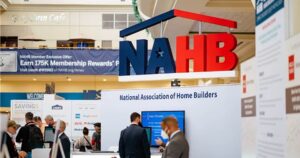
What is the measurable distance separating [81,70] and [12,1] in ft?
27.8

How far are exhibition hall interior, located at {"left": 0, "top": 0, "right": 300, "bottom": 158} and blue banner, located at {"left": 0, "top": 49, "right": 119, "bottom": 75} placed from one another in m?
0.05

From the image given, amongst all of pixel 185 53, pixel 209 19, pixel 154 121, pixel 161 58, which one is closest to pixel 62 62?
pixel 161 58

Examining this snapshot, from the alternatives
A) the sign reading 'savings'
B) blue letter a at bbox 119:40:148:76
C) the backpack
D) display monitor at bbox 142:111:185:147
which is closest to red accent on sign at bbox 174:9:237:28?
the sign reading 'savings'

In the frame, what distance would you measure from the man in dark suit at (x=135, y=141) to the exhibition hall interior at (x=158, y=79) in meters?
0.02

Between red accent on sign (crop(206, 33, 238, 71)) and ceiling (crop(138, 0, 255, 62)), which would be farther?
ceiling (crop(138, 0, 255, 62))

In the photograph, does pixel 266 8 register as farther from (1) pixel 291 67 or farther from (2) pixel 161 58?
(2) pixel 161 58

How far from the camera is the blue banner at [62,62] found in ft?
99.7

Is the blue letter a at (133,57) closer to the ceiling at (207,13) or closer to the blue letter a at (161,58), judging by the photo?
the blue letter a at (161,58)

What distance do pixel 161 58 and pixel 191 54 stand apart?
2.11ft

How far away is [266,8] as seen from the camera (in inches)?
166

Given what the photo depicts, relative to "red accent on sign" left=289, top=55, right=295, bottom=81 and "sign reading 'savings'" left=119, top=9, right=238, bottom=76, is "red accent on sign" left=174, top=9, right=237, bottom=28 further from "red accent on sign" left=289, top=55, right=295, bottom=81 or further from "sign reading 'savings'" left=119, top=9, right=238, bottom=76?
"red accent on sign" left=289, top=55, right=295, bottom=81

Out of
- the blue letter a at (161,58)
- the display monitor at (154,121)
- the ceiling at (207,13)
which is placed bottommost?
the display monitor at (154,121)

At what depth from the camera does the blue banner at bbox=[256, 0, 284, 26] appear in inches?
155

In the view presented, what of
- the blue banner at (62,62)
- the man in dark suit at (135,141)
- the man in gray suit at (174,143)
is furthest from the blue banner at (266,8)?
the blue banner at (62,62)
